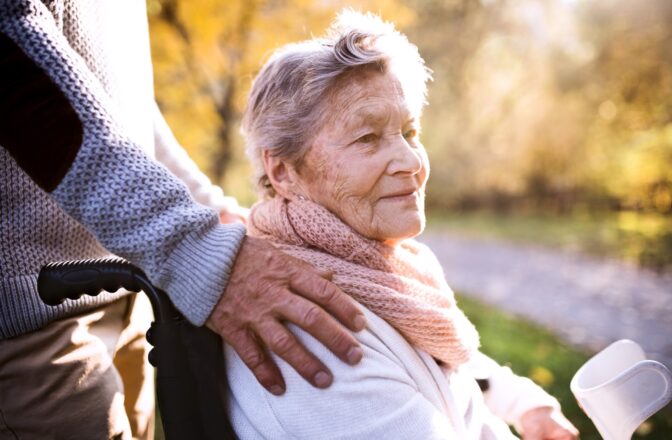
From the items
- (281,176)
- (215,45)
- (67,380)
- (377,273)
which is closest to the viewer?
(67,380)

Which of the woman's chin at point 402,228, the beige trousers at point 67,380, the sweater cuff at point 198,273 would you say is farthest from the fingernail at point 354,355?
the beige trousers at point 67,380

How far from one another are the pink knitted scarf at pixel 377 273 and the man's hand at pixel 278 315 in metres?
0.20

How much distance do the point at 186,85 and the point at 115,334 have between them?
20.7 ft

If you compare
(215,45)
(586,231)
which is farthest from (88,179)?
(586,231)

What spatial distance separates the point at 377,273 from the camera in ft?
5.56

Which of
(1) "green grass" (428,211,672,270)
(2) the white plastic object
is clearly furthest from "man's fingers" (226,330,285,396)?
(1) "green grass" (428,211,672,270)

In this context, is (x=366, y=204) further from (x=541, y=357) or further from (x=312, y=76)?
(x=541, y=357)

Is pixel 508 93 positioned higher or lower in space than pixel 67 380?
higher

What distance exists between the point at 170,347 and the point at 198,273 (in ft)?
0.71

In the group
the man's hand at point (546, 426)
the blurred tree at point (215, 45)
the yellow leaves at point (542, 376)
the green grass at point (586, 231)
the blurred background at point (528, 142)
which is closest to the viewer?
the man's hand at point (546, 426)

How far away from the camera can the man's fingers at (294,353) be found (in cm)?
137

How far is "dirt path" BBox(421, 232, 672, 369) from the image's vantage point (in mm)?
6707

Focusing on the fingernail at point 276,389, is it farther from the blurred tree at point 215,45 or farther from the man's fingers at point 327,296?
the blurred tree at point 215,45

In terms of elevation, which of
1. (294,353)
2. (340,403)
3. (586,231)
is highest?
(294,353)
